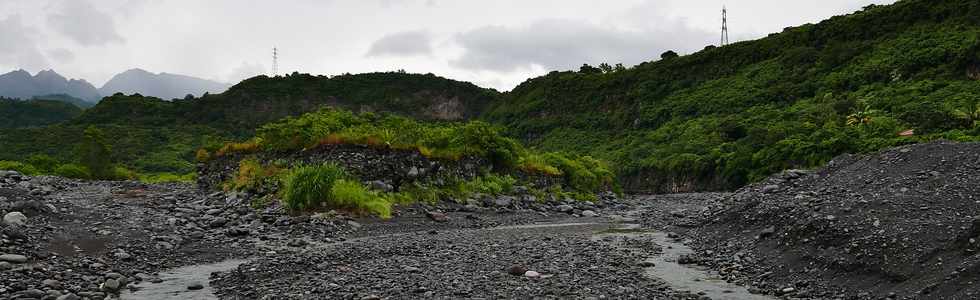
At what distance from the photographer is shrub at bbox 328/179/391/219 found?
1930 cm

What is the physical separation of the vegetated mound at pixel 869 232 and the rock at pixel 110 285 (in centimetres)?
1009

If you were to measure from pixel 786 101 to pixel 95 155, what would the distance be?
54.5m

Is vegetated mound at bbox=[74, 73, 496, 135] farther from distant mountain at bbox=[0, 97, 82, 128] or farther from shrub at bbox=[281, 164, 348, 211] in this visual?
shrub at bbox=[281, 164, 348, 211]

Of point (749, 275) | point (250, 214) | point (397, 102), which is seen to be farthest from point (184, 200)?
point (397, 102)

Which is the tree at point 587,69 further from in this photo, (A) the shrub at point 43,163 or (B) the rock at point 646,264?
(B) the rock at point 646,264

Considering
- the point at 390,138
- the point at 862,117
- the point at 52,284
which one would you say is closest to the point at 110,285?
the point at 52,284

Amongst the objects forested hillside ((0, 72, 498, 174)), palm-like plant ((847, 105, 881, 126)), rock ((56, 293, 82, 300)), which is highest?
forested hillside ((0, 72, 498, 174))

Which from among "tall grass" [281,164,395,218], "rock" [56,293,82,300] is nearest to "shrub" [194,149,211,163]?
"tall grass" [281,164,395,218]

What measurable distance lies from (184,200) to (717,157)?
31775 mm

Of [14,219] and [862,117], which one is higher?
[862,117]

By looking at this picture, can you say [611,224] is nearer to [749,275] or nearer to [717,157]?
[749,275]

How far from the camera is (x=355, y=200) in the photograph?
19500mm

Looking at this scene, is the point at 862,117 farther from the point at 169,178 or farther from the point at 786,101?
the point at 169,178

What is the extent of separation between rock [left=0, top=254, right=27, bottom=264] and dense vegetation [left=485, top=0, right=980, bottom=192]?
31.1 m
